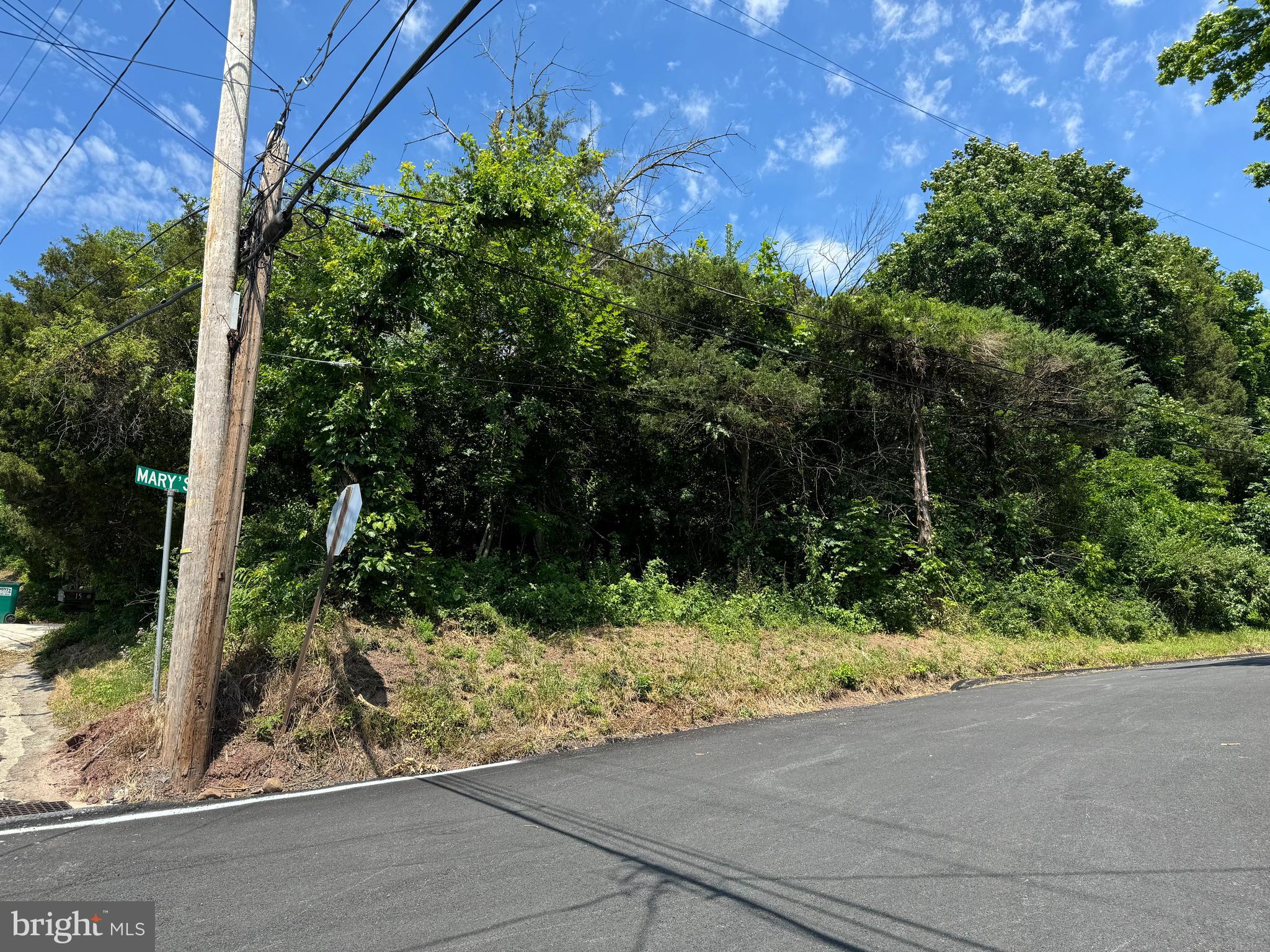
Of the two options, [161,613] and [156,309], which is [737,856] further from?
[156,309]

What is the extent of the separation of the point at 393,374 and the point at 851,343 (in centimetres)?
1126

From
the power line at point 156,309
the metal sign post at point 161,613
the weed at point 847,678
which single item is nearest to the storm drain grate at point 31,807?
the metal sign post at point 161,613

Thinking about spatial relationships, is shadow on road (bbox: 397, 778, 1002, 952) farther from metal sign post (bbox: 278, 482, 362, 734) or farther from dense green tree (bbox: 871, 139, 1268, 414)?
dense green tree (bbox: 871, 139, 1268, 414)

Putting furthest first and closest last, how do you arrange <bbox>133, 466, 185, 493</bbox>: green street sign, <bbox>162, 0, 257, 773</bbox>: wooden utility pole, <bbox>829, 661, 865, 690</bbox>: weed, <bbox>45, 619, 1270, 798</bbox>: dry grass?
<bbox>829, 661, 865, 690</bbox>: weed → <bbox>133, 466, 185, 493</bbox>: green street sign → <bbox>45, 619, 1270, 798</bbox>: dry grass → <bbox>162, 0, 257, 773</bbox>: wooden utility pole

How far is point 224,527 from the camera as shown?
7102 millimetres

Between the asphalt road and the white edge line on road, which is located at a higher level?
the asphalt road

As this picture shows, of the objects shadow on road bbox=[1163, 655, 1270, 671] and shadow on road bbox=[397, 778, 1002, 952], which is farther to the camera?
shadow on road bbox=[1163, 655, 1270, 671]

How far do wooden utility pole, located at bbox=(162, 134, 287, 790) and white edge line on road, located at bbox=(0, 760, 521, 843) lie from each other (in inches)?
24.2

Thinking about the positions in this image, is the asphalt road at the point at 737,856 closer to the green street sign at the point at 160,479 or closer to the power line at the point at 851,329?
the green street sign at the point at 160,479

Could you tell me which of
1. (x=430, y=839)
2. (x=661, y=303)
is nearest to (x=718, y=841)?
(x=430, y=839)

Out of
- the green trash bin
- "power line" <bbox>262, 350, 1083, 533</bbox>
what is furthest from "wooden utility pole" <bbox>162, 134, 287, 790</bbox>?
the green trash bin

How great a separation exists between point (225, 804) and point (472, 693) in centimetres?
327

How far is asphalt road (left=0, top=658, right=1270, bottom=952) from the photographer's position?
3668 mm

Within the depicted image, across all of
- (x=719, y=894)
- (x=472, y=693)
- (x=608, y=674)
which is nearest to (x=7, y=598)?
(x=472, y=693)
